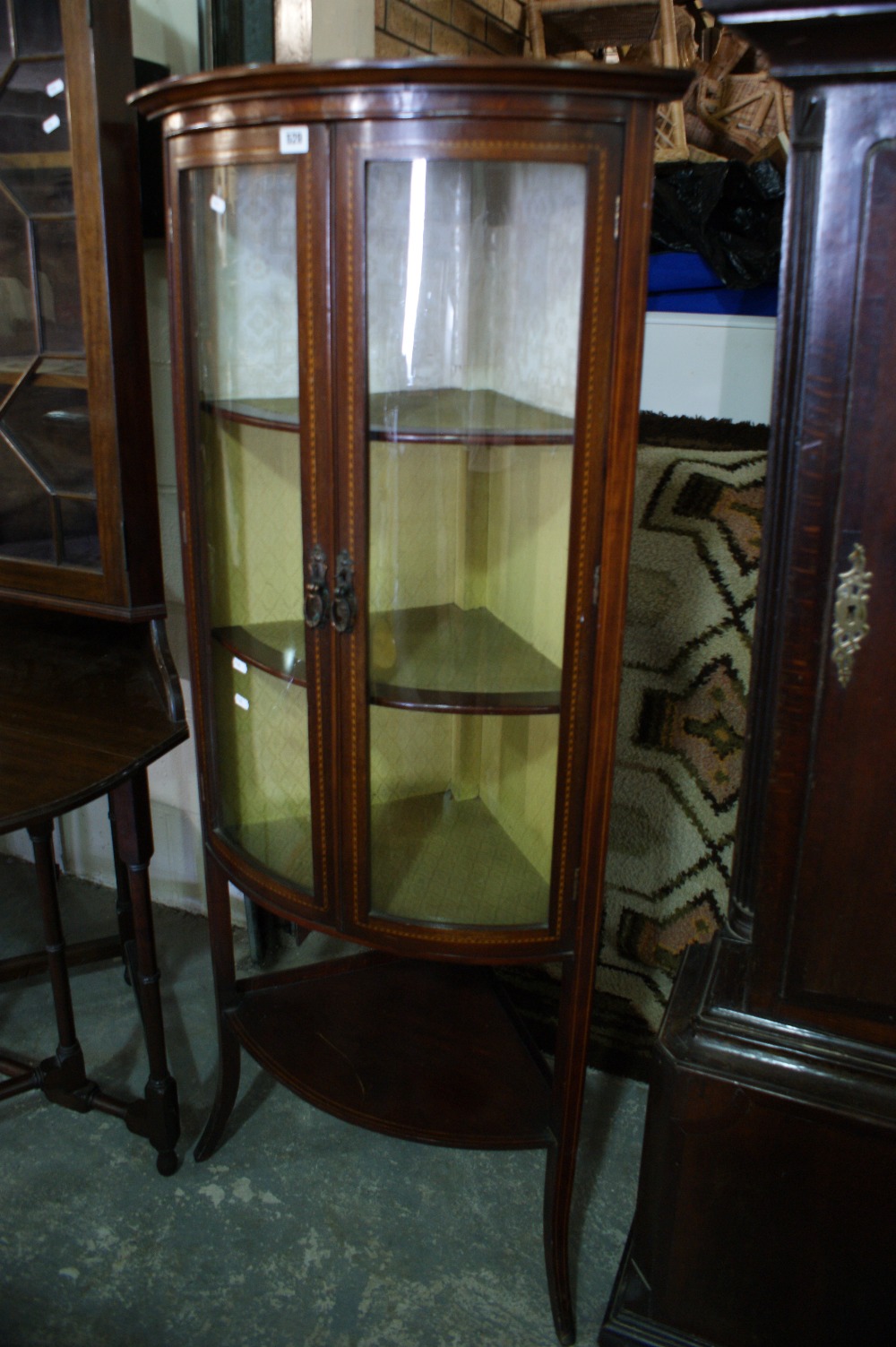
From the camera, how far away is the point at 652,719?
188 centimetres

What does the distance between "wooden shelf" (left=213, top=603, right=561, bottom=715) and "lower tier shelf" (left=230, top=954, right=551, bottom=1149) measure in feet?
2.21

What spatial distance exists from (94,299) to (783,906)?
1.28 metres

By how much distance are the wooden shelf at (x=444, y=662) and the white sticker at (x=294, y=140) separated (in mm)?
559

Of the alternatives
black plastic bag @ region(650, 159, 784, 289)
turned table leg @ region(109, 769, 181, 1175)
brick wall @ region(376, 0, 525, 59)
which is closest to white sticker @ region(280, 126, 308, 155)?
brick wall @ region(376, 0, 525, 59)

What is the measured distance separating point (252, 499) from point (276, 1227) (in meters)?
1.17

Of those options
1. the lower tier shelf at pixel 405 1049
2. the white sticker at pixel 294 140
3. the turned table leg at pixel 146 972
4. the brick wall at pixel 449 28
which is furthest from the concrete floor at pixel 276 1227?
the brick wall at pixel 449 28

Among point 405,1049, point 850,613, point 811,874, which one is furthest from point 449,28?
point 405,1049

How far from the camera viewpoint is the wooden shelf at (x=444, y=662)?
137 centimetres

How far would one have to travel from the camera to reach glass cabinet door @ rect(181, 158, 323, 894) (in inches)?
51.9

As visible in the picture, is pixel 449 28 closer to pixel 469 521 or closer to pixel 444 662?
pixel 469 521

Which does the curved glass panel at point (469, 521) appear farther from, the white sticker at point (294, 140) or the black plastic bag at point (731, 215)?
the black plastic bag at point (731, 215)

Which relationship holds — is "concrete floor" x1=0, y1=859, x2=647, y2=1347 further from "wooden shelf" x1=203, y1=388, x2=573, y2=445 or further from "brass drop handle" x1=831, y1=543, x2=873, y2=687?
"wooden shelf" x1=203, y1=388, x2=573, y2=445

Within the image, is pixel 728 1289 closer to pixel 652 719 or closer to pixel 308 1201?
pixel 308 1201

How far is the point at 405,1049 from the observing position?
1.78m
